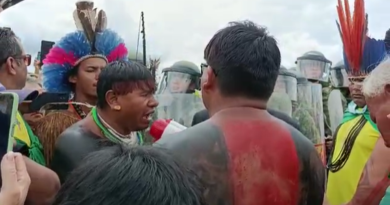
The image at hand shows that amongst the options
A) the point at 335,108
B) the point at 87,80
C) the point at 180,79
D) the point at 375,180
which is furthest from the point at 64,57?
the point at 335,108

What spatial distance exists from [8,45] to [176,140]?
1.11 m

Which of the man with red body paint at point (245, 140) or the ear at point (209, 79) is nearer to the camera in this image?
the man with red body paint at point (245, 140)

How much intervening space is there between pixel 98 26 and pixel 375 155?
196 centimetres

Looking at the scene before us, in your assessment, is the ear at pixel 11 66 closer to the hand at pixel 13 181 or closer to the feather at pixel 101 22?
the feather at pixel 101 22

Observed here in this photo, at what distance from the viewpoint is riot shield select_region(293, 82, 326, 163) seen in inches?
217

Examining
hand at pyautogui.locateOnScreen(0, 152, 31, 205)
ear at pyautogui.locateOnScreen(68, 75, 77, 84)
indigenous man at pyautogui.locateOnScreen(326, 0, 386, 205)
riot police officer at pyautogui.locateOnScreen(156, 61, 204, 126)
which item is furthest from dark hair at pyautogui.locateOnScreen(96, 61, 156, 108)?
riot police officer at pyautogui.locateOnScreen(156, 61, 204, 126)

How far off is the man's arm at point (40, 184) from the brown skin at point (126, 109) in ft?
2.48

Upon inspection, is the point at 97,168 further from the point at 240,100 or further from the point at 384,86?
the point at 384,86

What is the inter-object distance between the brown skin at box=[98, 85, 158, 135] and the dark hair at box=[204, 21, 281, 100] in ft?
2.34

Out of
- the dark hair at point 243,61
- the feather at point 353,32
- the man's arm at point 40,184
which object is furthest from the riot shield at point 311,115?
the man's arm at point 40,184

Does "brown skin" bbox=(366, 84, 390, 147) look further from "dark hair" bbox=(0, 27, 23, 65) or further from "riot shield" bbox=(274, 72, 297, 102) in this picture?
"riot shield" bbox=(274, 72, 297, 102)

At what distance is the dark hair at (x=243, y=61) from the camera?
216cm

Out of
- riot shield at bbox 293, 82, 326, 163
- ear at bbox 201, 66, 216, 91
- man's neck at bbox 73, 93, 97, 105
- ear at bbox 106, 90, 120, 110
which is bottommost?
riot shield at bbox 293, 82, 326, 163

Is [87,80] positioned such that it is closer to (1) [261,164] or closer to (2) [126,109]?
(2) [126,109]
